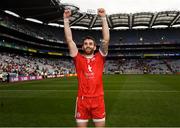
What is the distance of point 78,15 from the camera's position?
3346 inches

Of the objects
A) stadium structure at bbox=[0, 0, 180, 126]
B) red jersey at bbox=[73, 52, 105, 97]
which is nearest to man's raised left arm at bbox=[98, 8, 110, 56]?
red jersey at bbox=[73, 52, 105, 97]

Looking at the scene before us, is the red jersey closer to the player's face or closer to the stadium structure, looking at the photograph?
the player's face

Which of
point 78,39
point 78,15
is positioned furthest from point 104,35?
point 78,39

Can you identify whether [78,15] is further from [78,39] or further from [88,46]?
[88,46]

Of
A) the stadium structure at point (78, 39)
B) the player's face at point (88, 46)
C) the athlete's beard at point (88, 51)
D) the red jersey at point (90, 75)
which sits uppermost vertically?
the stadium structure at point (78, 39)

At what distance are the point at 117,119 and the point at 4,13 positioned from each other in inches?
2747

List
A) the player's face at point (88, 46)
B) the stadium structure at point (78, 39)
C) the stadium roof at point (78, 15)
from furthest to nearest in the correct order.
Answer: the stadium structure at point (78, 39) < the stadium roof at point (78, 15) < the player's face at point (88, 46)

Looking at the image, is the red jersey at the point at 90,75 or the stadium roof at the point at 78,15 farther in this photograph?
the stadium roof at the point at 78,15

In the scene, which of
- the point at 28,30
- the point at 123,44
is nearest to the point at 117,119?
the point at 28,30

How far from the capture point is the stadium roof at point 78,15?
2653 inches

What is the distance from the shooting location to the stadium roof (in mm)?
67375

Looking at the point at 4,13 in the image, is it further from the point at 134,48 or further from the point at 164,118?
the point at 164,118

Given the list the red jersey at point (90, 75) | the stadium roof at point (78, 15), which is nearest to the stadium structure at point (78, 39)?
the stadium roof at point (78, 15)

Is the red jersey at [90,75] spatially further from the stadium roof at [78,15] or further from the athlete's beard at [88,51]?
the stadium roof at [78,15]
